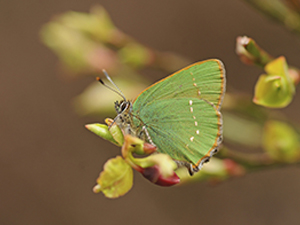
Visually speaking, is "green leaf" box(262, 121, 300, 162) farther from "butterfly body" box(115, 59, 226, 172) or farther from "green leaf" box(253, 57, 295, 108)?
"butterfly body" box(115, 59, 226, 172)

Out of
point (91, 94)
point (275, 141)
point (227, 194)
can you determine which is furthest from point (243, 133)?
point (227, 194)

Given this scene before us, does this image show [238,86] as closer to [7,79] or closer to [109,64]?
[109,64]

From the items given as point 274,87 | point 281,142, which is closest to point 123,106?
point 274,87

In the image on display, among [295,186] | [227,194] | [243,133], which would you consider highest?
[243,133]

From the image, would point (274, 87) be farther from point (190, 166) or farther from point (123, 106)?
point (123, 106)

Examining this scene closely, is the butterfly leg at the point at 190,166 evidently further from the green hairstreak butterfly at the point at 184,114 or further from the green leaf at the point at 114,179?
the green leaf at the point at 114,179

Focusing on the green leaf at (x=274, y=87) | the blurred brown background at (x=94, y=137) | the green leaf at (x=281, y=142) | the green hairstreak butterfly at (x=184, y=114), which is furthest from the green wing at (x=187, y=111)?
the blurred brown background at (x=94, y=137)

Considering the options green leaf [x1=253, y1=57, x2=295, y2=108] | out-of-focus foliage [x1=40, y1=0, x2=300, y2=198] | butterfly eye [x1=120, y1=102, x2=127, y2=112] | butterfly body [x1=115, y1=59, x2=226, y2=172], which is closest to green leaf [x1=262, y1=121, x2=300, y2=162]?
out-of-focus foliage [x1=40, y1=0, x2=300, y2=198]
